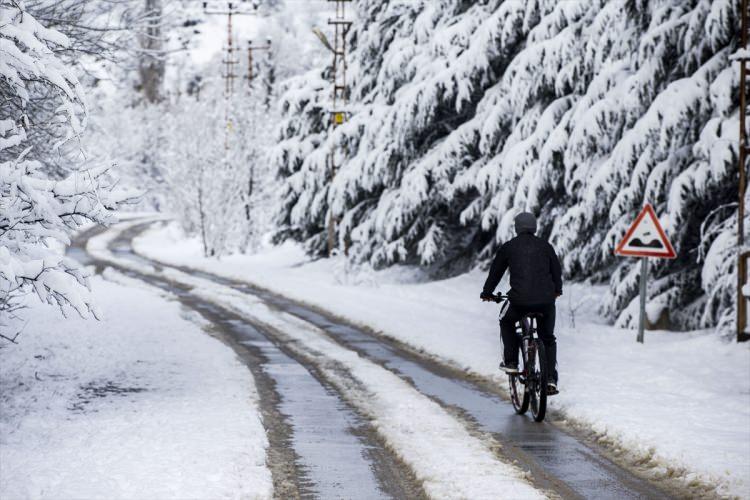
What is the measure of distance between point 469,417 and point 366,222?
17.5 m

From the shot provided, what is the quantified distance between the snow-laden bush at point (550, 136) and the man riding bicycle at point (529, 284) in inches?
214

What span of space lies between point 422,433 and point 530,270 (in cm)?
201

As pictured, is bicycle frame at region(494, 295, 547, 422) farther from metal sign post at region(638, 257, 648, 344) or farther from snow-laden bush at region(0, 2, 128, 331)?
metal sign post at region(638, 257, 648, 344)

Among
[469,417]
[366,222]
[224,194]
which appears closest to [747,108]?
[469,417]

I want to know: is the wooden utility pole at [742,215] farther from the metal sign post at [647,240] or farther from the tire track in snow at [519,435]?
the tire track in snow at [519,435]

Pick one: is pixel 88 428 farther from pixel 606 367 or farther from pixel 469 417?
pixel 606 367

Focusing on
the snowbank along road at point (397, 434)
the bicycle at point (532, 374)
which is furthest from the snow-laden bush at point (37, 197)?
the bicycle at point (532, 374)

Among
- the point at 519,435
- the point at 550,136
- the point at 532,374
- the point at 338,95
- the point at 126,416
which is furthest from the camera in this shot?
the point at 338,95

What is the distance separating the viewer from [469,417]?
29.5 ft

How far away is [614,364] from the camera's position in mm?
12219

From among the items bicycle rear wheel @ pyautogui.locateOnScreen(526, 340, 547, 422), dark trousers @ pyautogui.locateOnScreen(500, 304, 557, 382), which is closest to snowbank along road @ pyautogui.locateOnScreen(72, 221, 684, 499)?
bicycle rear wheel @ pyautogui.locateOnScreen(526, 340, 547, 422)

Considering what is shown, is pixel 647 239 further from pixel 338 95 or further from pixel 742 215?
pixel 338 95

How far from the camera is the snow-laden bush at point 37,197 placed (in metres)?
6.97

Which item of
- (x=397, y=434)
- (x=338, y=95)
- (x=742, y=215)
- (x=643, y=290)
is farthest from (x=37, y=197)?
(x=338, y=95)
